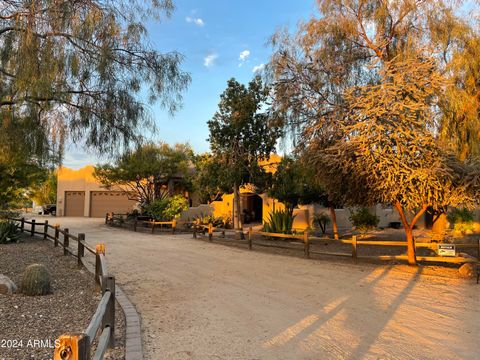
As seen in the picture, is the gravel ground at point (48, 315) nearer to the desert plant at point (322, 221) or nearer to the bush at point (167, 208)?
the desert plant at point (322, 221)

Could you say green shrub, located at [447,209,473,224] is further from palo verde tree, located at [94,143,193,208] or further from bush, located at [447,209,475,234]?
palo verde tree, located at [94,143,193,208]

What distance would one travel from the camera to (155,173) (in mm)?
26922

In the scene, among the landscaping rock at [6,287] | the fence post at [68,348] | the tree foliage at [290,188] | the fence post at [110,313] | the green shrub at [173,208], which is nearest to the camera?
the fence post at [68,348]

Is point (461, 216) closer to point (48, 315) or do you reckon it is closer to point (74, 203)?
point (48, 315)

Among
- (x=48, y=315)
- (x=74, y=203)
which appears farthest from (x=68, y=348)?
(x=74, y=203)

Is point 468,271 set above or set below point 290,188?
below

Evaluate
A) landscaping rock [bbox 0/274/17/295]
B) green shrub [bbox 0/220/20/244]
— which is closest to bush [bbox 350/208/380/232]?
green shrub [bbox 0/220/20/244]

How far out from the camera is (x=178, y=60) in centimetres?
946

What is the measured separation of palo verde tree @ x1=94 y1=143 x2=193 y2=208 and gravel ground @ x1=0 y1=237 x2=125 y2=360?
15.7 metres

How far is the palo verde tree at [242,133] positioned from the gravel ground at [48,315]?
8.28 metres

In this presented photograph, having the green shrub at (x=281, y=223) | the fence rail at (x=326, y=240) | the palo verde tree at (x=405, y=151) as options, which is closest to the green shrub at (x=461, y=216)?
the fence rail at (x=326, y=240)

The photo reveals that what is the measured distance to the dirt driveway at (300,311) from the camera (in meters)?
4.69

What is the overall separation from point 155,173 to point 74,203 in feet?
60.8

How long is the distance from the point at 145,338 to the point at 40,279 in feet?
10.3
